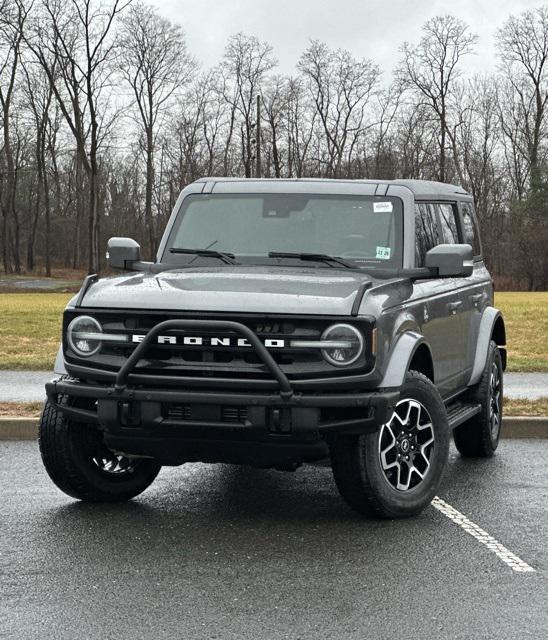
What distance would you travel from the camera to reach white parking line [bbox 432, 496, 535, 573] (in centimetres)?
529

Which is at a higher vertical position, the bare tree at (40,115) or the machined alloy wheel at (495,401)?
the bare tree at (40,115)

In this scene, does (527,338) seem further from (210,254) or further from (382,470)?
(382,470)

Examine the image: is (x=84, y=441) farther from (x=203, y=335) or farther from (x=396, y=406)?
(x=396, y=406)

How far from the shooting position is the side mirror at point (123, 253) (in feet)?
23.9

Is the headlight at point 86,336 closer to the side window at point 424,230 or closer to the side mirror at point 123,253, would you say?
the side mirror at point 123,253

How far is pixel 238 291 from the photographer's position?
5.87 metres

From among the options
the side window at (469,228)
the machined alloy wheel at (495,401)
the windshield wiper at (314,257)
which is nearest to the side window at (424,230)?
the windshield wiper at (314,257)

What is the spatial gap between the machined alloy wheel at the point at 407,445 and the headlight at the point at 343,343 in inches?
21.7

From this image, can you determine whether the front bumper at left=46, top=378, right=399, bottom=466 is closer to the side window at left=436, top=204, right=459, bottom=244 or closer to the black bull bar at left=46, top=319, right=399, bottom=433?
the black bull bar at left=46, top=319, right=399, bottom=433

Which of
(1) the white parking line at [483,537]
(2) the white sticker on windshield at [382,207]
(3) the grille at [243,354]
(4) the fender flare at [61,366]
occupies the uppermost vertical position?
(2) the white sticker on windshield at [382,207]

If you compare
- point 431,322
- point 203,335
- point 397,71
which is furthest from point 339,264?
point 397,71

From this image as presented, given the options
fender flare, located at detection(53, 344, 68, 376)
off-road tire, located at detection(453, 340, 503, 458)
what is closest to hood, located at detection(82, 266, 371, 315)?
fender flare, located at detection(53, 344, 68, 376)

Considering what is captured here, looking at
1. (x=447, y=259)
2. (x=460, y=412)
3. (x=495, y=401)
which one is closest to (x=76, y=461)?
(x=447, y=259)

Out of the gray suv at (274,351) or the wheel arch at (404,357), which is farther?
the wheel arch at (404,357)
